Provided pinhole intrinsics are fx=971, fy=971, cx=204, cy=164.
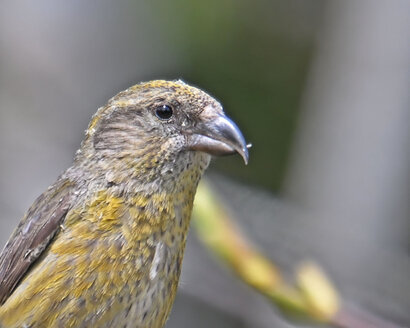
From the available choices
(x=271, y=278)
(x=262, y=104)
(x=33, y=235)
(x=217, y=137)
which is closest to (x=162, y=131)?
(x=217, y=137)

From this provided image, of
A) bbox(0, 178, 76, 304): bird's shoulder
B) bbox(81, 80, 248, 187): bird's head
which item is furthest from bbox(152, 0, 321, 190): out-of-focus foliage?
bbox(0, 178, 76, 304): bird's shoulder

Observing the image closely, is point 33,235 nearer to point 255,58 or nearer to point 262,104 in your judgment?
point 262,104

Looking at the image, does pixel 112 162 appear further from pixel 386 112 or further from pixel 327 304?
pixel 386 112

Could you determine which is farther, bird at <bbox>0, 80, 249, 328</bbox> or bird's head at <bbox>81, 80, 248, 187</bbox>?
bird's head at <bbox>81, 80, 248, 187</bbox>

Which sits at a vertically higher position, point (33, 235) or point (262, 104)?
point (262, 104)

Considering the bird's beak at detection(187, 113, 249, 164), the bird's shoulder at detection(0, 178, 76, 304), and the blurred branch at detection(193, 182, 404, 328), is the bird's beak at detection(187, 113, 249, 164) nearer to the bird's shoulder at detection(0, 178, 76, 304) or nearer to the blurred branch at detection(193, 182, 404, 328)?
the blurred branch at detection(193, 182, 404, 328)

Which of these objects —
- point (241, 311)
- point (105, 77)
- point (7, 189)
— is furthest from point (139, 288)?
point (105, 77)

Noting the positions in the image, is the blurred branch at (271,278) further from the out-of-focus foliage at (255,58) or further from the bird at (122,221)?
the out-of-focus foliage at (255,58)
